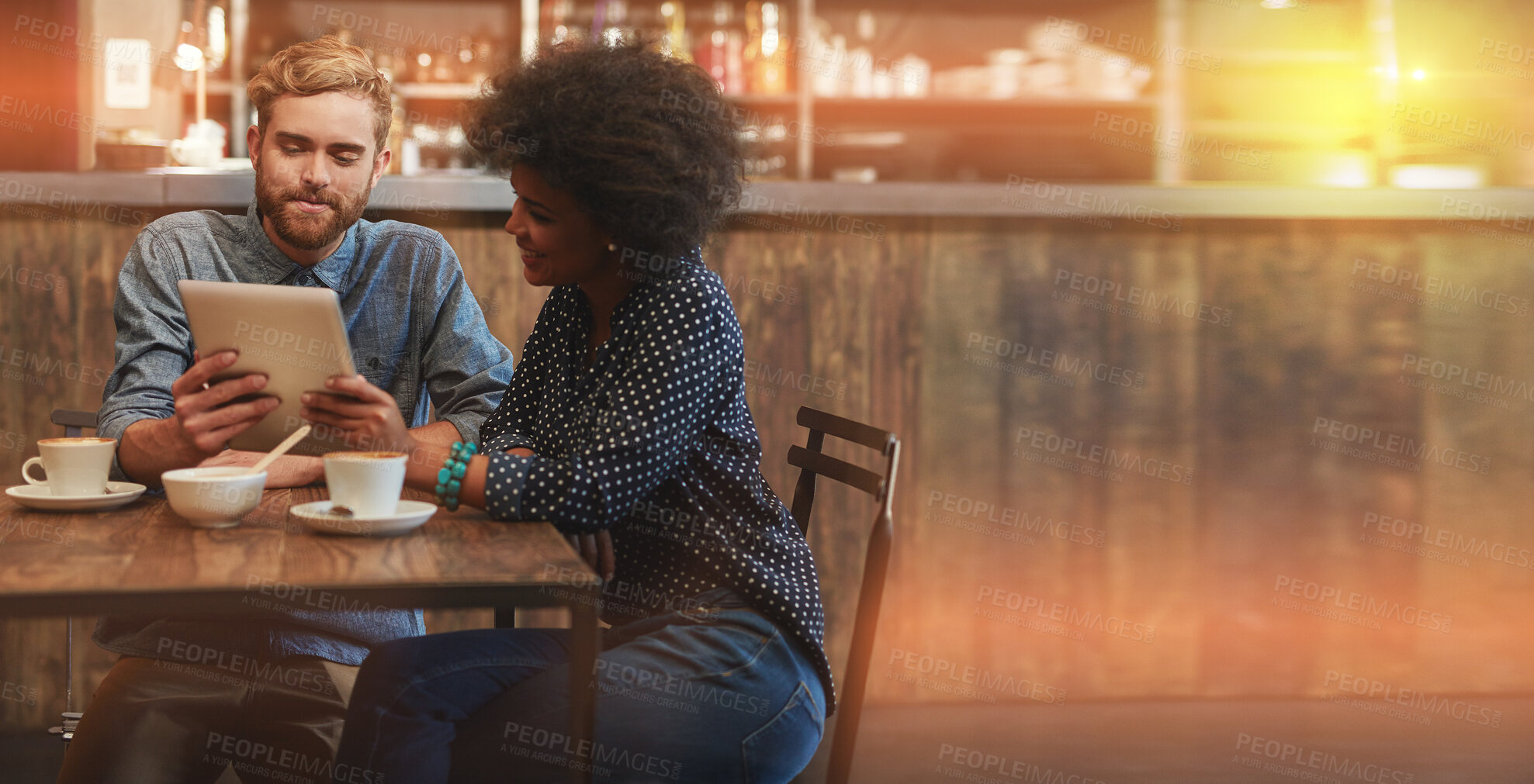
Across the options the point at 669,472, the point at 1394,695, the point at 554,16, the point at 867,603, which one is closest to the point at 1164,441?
the point at 1394,695

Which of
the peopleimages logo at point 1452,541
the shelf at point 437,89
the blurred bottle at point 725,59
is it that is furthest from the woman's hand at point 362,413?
the blurred bottle at point 725,59

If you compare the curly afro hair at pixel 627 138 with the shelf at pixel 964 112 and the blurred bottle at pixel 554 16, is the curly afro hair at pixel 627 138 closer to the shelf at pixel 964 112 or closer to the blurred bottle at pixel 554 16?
the blurred bottle at pixel 554 16

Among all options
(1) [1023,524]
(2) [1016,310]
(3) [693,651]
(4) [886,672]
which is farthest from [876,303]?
(3) [693,651]

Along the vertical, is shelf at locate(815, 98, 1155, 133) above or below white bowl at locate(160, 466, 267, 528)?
above

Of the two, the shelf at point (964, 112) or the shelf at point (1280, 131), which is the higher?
the shelf at point (964, 112)

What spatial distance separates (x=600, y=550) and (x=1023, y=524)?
5.03 ft

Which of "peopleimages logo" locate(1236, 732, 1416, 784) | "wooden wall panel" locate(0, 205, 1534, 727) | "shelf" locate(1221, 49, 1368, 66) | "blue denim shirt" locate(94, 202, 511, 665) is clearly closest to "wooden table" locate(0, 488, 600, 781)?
"blue denim shirt" locate(94, 202, 511, 665)

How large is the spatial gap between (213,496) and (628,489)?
1.34 ft

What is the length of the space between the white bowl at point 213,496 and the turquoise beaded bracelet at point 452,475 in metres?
0.18

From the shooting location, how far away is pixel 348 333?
1759 millimetres

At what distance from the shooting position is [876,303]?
103 inches

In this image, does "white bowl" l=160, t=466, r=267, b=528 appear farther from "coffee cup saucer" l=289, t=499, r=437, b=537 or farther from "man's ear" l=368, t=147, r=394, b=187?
"man's ear" l=368, t=147, r=394, b=187

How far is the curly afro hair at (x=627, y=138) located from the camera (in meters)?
1.34

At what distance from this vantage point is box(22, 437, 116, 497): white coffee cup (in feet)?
4.16
